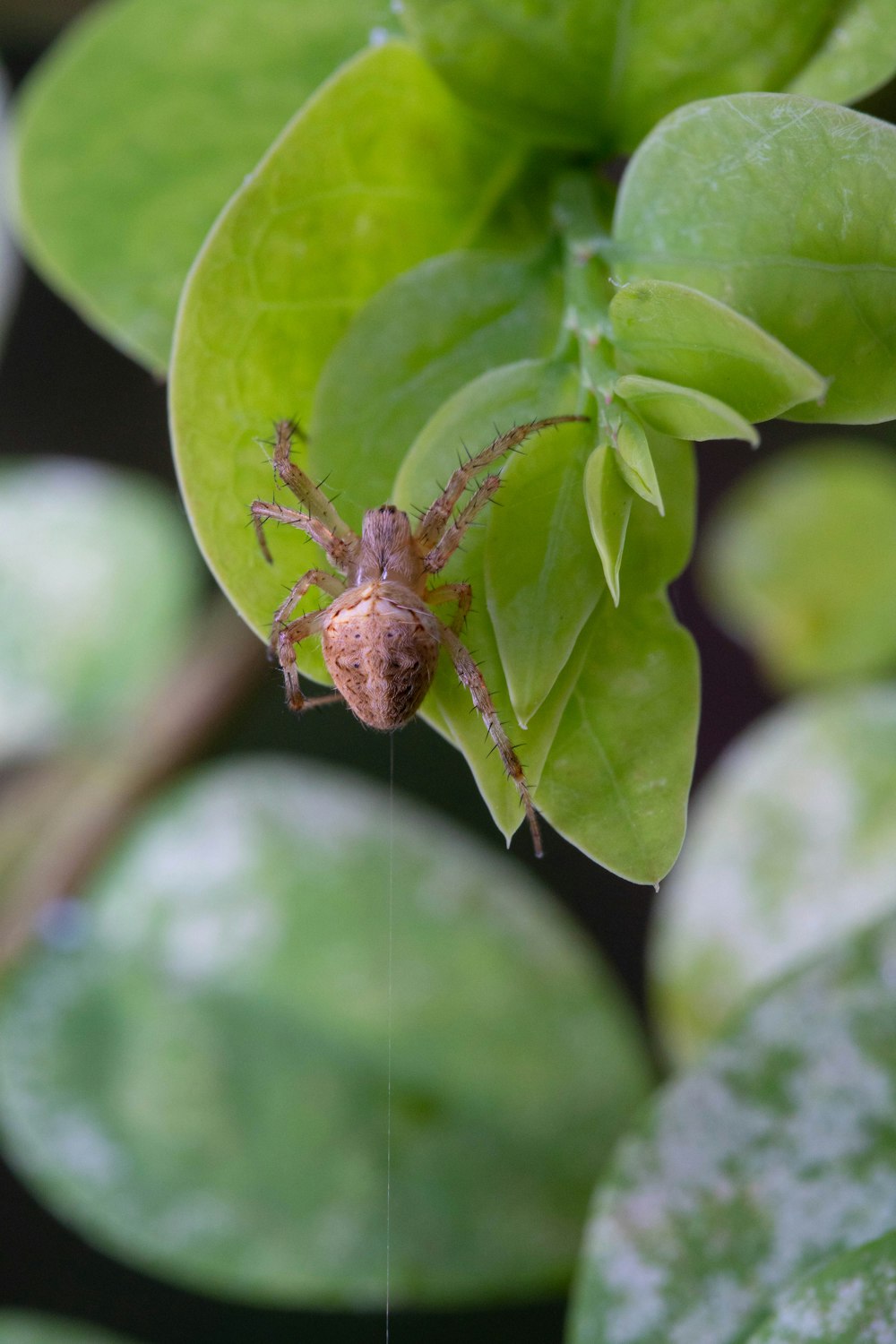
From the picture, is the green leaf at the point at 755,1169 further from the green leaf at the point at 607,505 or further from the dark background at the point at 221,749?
the dark background at the point at 221,749

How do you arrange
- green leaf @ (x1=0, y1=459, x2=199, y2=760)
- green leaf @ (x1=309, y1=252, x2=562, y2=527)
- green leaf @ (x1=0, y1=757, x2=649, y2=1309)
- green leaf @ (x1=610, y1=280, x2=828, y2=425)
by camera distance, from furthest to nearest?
1. green leaf @ (x1=0, y1=459, x2=199, y2=760)
2. green leaf @ (x1=0, y1=757, x2=649, y2=1309)
3. green leaf @ (x1=309, y1=252, x2=562, y2=527)
4. green leaf @ (x1=610, y1=280, x2=828, y2=425)

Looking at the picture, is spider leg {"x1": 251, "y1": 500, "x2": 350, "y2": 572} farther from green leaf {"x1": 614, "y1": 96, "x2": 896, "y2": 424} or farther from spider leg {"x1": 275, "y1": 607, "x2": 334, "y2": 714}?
green leaf {"x1": 614, "y1": 96, "x2": 896, "y2": 424}

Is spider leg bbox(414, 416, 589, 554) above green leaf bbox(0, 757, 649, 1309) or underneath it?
above

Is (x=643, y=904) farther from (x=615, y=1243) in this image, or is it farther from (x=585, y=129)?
(x=585, y=129)

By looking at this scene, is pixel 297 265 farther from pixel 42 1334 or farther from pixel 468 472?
pixel 42 1334

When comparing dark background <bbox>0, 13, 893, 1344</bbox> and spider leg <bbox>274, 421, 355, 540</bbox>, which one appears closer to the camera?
spider leg <bbox>274, 421, 355, 540</bbox>

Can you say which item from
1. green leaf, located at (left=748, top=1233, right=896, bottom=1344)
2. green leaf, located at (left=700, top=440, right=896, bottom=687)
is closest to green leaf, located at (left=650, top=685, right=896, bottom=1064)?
green leaf, located at (left=700, top=440, right=896, bottom=687)

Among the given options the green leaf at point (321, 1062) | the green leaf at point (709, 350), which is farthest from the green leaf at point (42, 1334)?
the green leaf at point (709, 350)
